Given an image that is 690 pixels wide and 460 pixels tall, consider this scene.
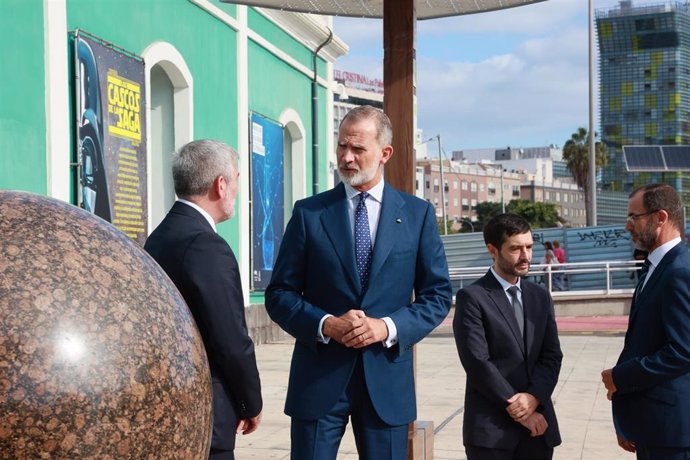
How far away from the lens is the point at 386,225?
4.36 m

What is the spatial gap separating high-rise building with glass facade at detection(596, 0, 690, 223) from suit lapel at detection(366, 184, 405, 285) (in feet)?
558

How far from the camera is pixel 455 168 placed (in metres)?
152

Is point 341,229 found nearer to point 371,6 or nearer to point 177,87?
point 371,6

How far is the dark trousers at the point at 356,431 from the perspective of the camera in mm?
4176

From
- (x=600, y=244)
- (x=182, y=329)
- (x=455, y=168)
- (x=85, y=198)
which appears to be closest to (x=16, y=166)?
(x=85, y=198)

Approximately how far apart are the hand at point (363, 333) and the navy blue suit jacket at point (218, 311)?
38cm

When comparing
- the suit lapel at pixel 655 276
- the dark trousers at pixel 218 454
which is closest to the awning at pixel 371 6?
the suit lapel at pixel 655 276

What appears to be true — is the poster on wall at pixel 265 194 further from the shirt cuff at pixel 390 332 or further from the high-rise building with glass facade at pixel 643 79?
the high-rise building with glass facade at pixel 643 79

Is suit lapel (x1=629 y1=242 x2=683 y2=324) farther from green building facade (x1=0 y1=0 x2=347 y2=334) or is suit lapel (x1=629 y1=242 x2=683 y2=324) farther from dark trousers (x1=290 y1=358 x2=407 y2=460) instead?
green building facade (x1=0 y1=0 x2=347 y2=334)

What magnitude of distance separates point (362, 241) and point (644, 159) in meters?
38.8

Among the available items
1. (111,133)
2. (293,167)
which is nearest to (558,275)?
(293,167)

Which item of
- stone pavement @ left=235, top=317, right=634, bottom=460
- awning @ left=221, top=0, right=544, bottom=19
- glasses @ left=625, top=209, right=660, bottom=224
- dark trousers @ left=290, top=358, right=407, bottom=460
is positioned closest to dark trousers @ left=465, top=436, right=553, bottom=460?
dark trousers @ left=290, top=358, right=407, bottom=460

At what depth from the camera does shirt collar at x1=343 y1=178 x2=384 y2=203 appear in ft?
14.6

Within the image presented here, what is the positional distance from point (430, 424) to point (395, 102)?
71.3 inches
